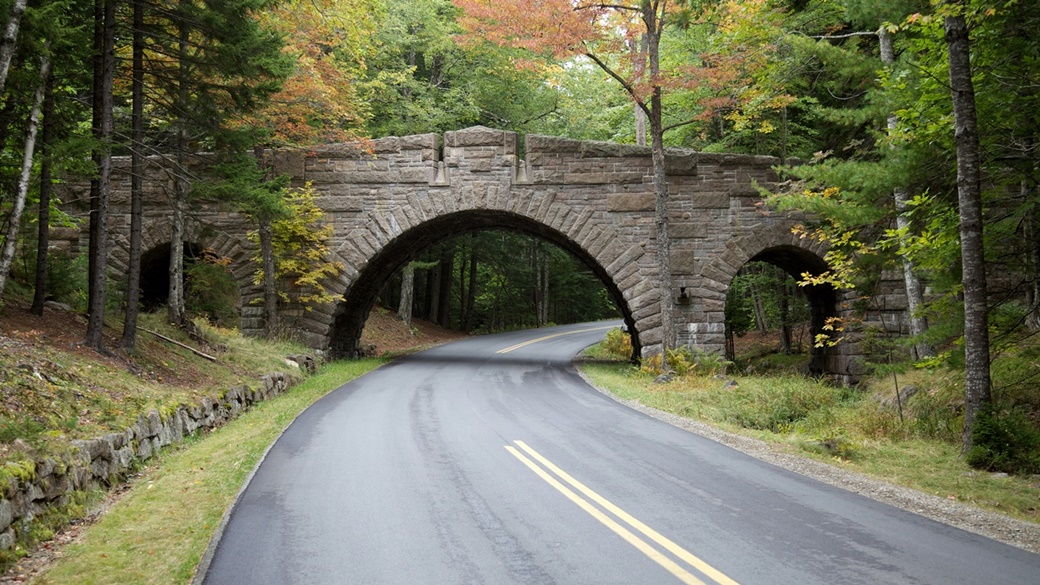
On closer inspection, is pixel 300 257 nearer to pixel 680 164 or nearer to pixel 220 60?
pixel 220 60

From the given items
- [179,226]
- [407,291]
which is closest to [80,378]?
[179,226]

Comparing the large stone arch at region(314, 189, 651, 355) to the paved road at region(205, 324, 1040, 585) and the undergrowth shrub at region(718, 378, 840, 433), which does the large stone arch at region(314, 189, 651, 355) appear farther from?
the paved road at region(205, 324, 1040, 585)

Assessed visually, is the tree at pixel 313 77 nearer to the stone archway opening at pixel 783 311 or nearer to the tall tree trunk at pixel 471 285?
the stone archway opening at pixel 783 311

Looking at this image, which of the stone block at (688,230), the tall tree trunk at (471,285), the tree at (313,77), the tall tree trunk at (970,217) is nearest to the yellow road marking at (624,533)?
the tall tree trunk at (970,217)

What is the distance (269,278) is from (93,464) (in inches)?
448

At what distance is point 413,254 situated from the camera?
71.4ft

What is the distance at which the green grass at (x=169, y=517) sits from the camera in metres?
4.61

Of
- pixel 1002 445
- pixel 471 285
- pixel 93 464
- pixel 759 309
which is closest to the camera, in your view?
pixel 93 464

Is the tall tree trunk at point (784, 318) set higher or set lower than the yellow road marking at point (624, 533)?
higher

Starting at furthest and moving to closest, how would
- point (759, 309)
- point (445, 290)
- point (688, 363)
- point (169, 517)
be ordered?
point (445, 290) → point (759, 309) → point (688, 363) → point (169, 517)

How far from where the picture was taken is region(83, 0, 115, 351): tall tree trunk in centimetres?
983

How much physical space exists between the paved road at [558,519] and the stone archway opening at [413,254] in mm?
9662

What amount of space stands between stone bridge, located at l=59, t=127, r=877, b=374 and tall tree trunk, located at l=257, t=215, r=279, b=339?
0.67 metres

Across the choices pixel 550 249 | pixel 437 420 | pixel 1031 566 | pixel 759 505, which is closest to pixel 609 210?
pixel 437 420
